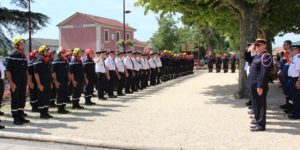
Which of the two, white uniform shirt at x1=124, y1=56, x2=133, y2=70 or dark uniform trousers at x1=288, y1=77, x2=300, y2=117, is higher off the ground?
white uniform shirt at x1=124, y1=56, x2=133, y2=70

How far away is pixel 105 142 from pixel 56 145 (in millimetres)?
1006

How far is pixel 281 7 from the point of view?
49.7 feet

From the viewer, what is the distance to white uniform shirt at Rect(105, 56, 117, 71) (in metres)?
15.5

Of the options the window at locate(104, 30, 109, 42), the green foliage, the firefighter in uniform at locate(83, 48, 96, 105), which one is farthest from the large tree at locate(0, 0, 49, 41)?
the window at locate(104, 30, 109, 42)

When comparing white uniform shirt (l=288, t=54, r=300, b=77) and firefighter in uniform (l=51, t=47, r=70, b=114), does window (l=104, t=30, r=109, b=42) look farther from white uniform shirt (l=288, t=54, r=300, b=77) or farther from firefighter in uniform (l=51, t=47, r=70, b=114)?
white uniform shirt (l=288, t=54, r=300, b=77)

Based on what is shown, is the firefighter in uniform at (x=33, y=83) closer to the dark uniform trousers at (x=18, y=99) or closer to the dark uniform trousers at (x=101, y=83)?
the dark uniform trousers at (x=18, y=99)

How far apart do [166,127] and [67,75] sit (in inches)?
167

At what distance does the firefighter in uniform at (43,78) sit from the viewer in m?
10.5

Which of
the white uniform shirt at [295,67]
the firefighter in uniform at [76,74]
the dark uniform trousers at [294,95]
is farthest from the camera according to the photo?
the firefighter in uniform at [76,74]

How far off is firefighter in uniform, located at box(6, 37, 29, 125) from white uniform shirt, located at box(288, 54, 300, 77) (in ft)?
22.1

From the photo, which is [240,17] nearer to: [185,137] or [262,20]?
[262,20]

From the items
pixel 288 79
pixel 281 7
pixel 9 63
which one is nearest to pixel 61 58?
pixel 9 63

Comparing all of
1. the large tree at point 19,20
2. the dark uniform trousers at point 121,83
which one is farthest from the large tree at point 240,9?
the large tree at point 19,20

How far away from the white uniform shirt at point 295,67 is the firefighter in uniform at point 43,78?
249 inches
